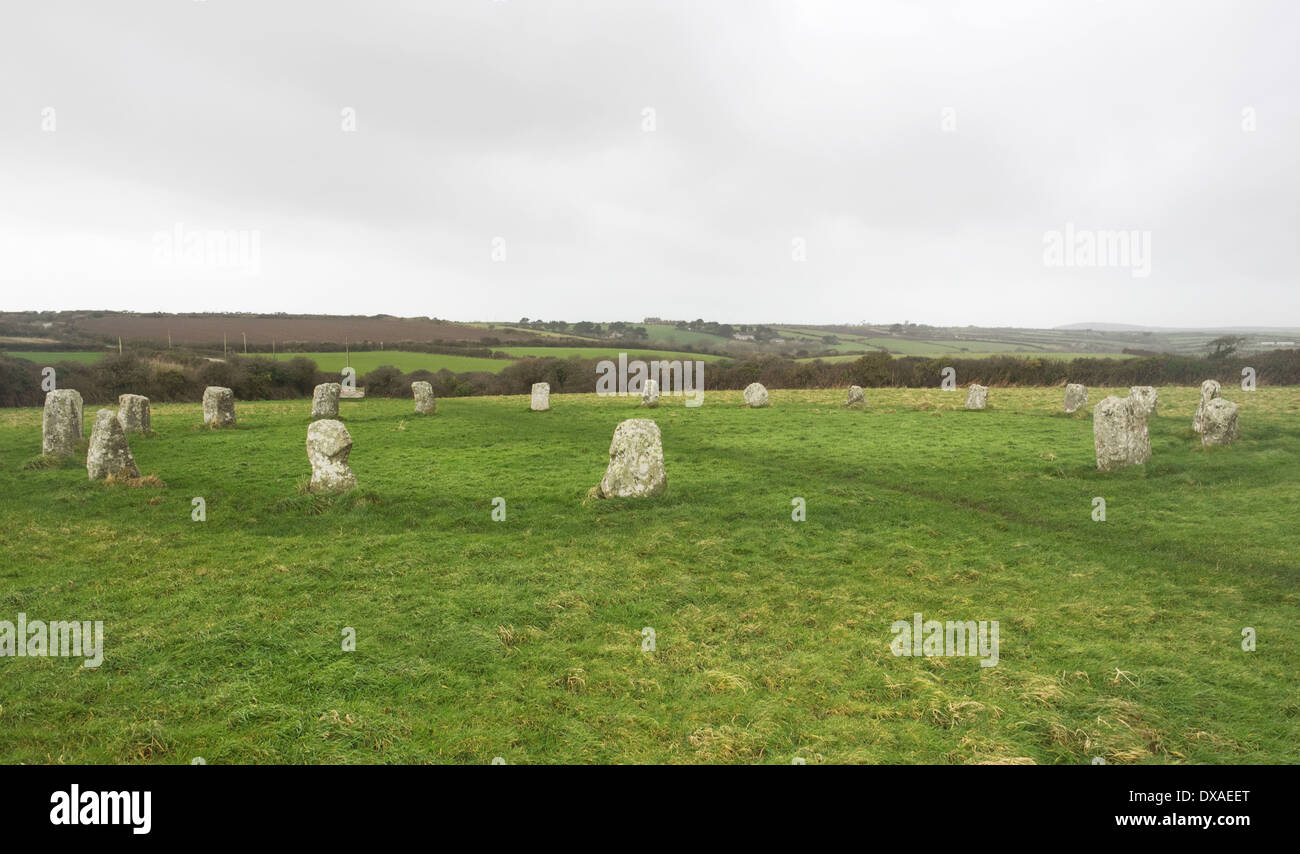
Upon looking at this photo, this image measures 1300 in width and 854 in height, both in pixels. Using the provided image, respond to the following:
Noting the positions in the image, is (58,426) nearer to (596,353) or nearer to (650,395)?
(650,395)

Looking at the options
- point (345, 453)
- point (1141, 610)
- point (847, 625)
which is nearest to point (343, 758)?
point (847, 625)

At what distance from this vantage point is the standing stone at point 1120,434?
1631 cm

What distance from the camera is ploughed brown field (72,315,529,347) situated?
69.8 meters

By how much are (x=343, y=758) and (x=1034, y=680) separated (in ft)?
20.9

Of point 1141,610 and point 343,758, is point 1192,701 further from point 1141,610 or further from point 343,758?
point 343,758

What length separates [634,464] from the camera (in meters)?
14.2

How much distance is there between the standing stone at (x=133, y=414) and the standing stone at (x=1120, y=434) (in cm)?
2993

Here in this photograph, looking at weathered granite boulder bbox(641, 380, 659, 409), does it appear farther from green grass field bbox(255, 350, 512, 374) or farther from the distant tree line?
green grass field bbox(255, 350, 512, 374)

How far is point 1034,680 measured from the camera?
6488 millimetres

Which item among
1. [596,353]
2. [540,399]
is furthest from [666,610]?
[596,353]

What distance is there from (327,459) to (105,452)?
5.87 m

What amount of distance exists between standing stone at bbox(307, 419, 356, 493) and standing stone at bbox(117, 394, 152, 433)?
13.6 metres
